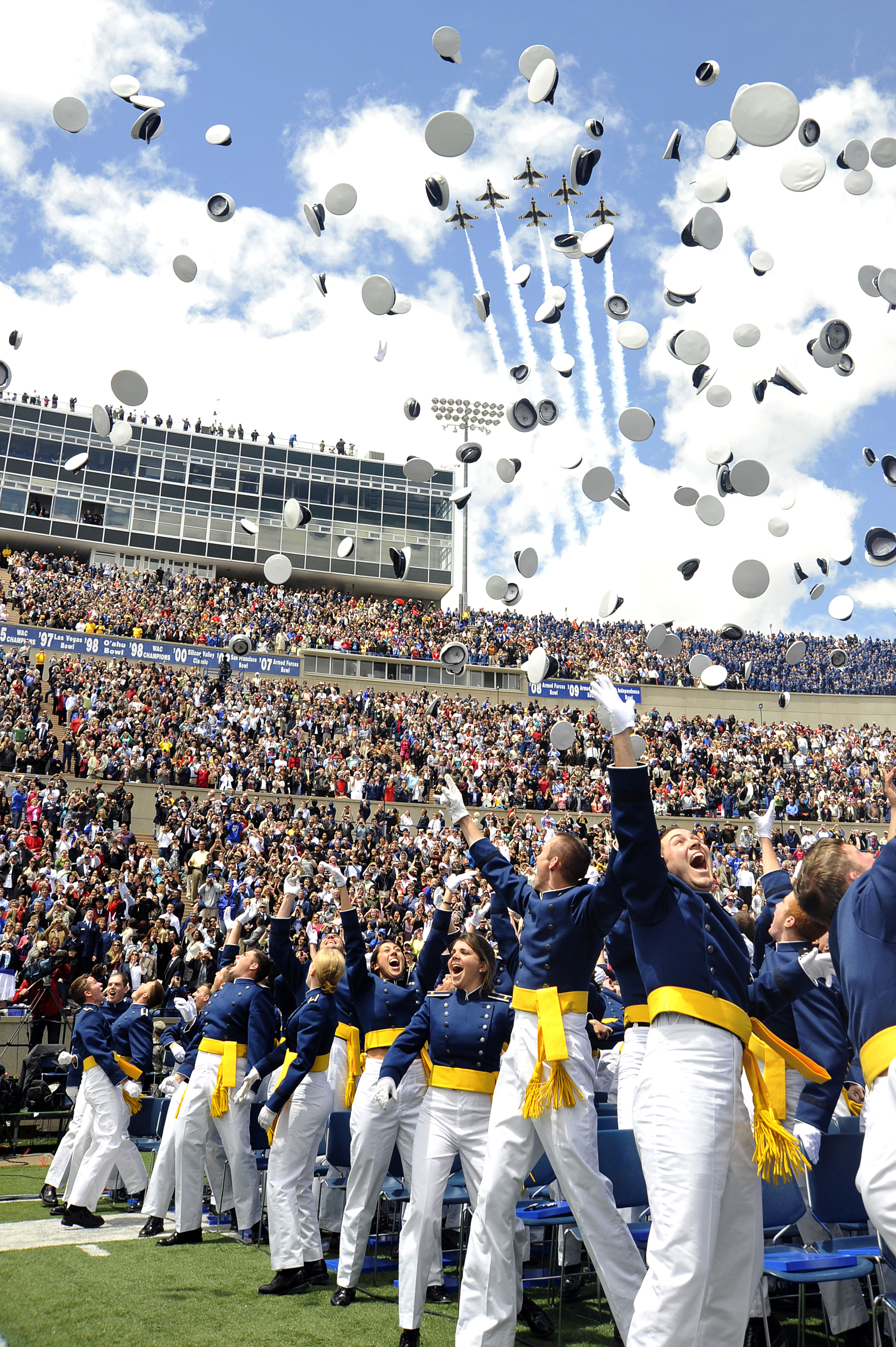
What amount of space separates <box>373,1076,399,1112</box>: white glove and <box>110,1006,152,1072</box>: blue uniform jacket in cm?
395

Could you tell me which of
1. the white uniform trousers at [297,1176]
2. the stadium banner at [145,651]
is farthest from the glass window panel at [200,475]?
the white uniform trousers at [297,1176]

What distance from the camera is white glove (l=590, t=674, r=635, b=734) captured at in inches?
144

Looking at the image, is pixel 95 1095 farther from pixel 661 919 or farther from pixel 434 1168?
pixel 661 919

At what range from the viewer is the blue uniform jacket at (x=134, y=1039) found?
839 centimetres

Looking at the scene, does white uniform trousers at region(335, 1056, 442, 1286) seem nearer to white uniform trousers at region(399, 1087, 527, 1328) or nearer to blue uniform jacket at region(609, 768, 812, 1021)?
white uniform trousers at region(399, 1087, 527, 1328)

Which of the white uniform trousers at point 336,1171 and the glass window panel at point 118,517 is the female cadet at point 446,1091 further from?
the glass window panel at point 118,517

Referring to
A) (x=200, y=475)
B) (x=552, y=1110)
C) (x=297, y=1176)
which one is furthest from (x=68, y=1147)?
(x=200, y=475)

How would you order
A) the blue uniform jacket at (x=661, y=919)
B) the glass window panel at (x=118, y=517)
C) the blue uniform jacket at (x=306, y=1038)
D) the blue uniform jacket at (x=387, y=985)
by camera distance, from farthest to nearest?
the glass window panel at (x=118, y=517) → the blue uniform jacket at (x=387, y=985) → the blue uniform jacket at (x=306, y=1038) → the blue uniform jacket at (x=661, y=919)

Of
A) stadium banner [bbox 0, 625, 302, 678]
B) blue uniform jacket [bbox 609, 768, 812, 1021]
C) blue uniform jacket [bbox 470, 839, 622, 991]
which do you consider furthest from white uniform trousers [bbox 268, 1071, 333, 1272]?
stadium banner [bbox 0, 625, 302, 678]

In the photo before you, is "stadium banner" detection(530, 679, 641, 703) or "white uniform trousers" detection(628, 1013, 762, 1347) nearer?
"white uniform trousers" detection(628, 1013, 762, 1347)

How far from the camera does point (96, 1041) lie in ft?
27.0

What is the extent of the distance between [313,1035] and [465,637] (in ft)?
128

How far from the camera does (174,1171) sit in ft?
24.3

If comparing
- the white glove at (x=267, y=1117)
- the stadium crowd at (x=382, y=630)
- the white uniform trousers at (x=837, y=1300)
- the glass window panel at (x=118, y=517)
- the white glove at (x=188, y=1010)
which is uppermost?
the glass window panel at (x=118, y=517)
